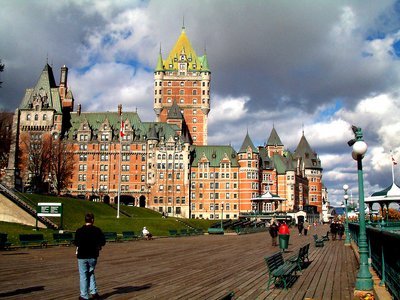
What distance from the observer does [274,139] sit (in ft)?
495

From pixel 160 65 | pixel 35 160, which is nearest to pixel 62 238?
pixel 35 160

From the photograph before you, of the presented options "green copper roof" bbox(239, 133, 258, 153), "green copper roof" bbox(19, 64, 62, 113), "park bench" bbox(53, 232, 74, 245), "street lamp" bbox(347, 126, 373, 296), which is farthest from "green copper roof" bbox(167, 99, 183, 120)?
"street lamp" bbox(347, 126, 373, 296)

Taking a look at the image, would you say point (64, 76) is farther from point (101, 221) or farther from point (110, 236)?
point (110, 236)

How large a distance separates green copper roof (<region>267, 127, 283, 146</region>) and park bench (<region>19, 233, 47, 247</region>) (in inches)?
4800

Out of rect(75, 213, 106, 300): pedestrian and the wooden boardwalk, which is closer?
rect(75, 213, 106, 300): pedestrian

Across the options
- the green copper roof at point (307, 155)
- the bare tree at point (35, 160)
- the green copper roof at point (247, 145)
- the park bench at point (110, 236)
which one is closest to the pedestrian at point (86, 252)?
the park bench at point (110, 236)

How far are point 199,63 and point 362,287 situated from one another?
13050 cm

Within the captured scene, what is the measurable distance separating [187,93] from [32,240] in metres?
106

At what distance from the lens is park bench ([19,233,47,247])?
30834 millimetres

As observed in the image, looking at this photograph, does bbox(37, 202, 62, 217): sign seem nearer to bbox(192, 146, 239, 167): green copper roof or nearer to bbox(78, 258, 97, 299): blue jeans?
bbox(78, 258, 97, 299): blue jeans

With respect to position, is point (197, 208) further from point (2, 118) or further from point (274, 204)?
point (2, 118)

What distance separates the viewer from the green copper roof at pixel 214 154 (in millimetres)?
122938

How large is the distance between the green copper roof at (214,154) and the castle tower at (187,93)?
331 inches

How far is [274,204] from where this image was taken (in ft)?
421
